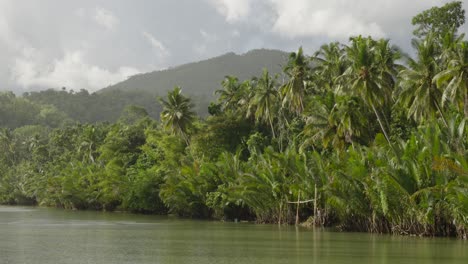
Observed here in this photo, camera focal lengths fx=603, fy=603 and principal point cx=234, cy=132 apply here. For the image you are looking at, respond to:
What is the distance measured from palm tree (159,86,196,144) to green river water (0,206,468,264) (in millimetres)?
22819

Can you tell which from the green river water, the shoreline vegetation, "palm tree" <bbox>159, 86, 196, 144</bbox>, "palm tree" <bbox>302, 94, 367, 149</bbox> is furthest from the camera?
"palm tree" <bbox>159, 86, 196, 144</bbox>

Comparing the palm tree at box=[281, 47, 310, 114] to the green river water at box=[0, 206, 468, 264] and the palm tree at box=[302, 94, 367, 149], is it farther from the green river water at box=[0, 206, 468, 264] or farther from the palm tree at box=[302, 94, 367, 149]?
the green river water at box=[0, 206, 468, 264]

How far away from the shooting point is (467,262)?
2448cm

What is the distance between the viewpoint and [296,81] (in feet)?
186

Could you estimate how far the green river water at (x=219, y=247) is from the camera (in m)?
26.1

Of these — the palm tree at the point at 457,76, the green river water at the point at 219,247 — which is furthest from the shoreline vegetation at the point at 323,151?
the green river water at the point at 219,247

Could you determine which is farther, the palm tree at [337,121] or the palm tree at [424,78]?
the palm tree at [337,121]

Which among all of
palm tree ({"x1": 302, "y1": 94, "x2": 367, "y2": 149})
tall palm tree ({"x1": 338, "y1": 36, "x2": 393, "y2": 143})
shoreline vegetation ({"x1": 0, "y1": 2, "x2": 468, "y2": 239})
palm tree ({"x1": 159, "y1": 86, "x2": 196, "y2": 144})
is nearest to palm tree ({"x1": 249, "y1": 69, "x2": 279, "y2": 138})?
shoreline vegetation ({"x1": 0, "y1": 2, "x2": 468, "y2": 239})

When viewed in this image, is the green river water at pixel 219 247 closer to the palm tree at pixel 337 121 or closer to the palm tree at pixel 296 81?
the palm tree at pixel 337 121

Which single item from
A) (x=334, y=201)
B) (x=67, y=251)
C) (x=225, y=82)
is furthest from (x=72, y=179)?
(x=67, y=251)

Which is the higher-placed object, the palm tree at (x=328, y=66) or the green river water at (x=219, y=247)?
the palm tree at (x=328, y=66)

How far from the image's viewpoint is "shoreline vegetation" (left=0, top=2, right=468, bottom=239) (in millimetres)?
35531

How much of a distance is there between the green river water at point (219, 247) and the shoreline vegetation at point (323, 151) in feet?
9.17

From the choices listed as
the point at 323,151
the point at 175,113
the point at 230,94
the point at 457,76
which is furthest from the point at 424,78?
the point at 230,94
